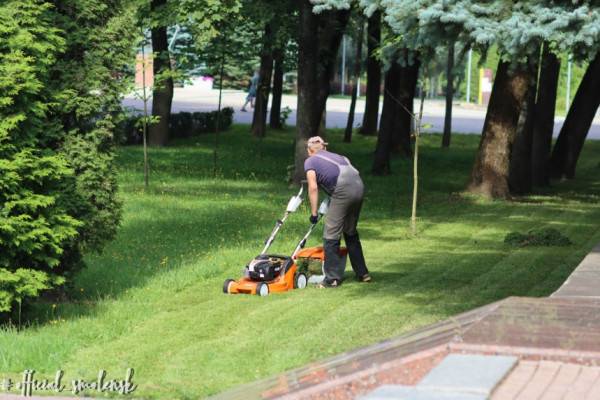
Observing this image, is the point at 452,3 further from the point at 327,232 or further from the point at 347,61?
the point at 347,61

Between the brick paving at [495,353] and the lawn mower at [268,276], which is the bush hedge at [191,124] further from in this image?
the brick paving at [495,353]

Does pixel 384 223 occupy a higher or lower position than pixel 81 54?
lower

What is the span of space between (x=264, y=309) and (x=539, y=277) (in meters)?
4.10

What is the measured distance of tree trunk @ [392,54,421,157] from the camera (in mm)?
33375

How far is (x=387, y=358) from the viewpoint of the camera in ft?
27.7

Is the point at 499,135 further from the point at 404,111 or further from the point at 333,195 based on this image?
the point at 333,195

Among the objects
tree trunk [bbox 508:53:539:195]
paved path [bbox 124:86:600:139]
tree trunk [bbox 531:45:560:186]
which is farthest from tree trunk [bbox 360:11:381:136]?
paved path [bbox 124:86:600:139]

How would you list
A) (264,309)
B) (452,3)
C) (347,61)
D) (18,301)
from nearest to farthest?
(452,3), (18,301), (264,309), (347,61)

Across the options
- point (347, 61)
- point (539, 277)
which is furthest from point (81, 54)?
point (347, 61)

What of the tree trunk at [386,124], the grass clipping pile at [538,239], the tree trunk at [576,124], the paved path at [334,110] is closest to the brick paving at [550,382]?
the grass clipping pile at [538,239]

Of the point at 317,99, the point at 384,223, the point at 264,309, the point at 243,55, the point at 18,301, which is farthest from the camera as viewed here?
the point at 243,55

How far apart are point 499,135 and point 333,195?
12.0m

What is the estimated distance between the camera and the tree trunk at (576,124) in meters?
30.3

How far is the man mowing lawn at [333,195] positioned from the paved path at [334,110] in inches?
1261
